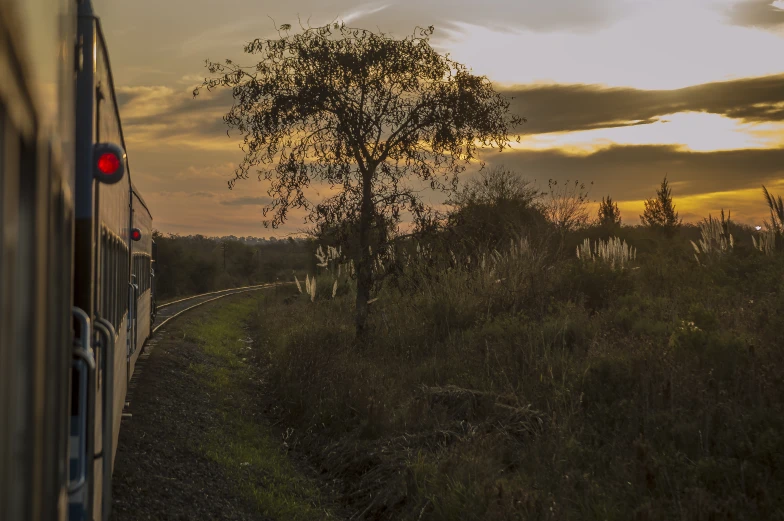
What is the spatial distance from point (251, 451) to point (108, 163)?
6.54 m

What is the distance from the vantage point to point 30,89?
4.63 ft

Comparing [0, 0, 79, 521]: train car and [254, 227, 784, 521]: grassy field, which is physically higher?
[0, 0, 79, 521]: train car

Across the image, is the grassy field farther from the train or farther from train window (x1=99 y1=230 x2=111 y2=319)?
the train

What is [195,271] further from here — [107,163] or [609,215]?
[107,163]

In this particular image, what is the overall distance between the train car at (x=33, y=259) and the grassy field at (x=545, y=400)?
184 inches

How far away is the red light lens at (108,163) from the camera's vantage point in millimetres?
3127

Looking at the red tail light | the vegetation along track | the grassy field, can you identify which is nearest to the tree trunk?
the grassy field

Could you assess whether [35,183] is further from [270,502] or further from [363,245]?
[363,245]

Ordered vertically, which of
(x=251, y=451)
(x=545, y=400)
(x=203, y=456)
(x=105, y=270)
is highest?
(x=105, y=270)

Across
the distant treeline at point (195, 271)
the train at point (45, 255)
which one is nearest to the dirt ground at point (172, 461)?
the train at point (45, 255)

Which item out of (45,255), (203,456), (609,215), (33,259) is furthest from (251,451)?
(609,215)

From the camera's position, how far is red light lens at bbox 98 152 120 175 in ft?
10.3

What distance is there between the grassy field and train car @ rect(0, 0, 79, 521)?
4677 millimetres

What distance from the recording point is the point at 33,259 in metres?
1.60
